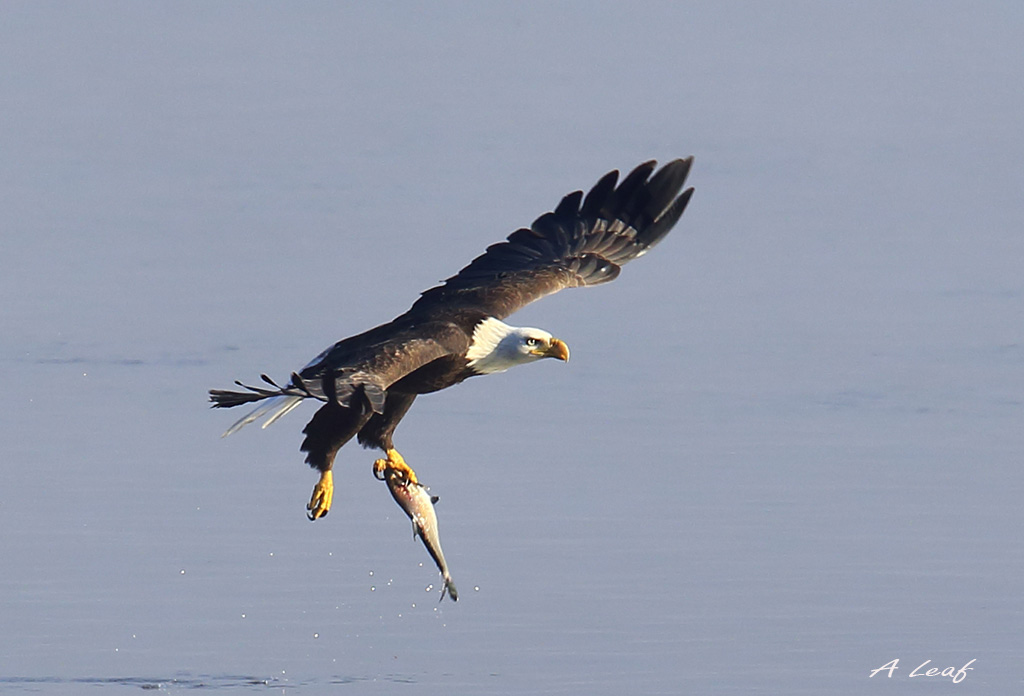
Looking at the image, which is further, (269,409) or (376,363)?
(269,409)

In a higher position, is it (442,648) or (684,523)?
(684,523)

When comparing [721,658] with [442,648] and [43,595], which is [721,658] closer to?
[442,648]

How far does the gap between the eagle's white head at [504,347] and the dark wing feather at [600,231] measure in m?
0.86

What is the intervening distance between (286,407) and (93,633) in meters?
1.14

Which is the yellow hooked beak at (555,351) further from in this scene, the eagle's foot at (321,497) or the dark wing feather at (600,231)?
the eagle's foot at (321,497)

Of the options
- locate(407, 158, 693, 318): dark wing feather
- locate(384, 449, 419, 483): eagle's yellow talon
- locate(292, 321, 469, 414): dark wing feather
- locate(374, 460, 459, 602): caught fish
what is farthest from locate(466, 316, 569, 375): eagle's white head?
locate(407, 158, 693, 318): dark wing feather

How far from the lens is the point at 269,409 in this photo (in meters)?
10.2

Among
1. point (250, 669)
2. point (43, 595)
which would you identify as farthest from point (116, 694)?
point (43, 595)

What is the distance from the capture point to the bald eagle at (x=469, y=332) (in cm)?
991

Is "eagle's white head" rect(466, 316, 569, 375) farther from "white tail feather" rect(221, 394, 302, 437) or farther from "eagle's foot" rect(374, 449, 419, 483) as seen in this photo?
"white tail feather" rect(221, 394, 302, 437)

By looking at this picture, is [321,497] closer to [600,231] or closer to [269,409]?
[269,409]

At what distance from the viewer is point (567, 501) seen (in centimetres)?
1226

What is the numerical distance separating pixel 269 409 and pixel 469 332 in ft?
→ 3.63

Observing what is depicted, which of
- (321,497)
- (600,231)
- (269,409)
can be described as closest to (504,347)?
(321,497)
